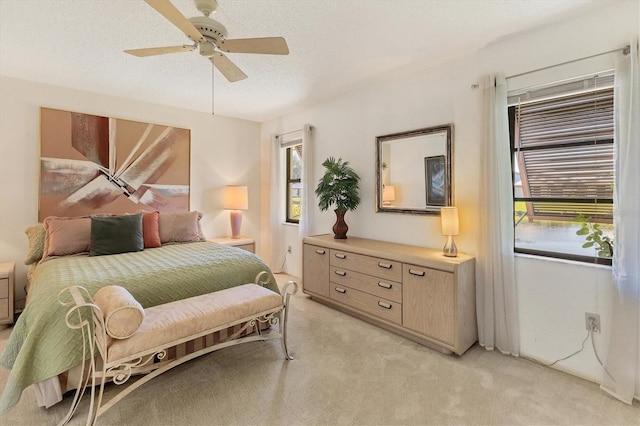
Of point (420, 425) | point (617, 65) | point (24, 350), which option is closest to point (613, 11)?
point (617, 65)

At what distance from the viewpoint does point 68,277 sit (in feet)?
7.00

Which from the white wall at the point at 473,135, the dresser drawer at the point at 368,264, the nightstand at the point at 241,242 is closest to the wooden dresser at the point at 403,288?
the dresser drawer at the point at 368,264

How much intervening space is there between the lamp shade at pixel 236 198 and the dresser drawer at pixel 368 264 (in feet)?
6.02

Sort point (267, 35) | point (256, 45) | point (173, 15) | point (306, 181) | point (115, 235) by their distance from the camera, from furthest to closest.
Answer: point (306, 181) < point (115, 235) < point (267, 35) < point (256, 45) < point (173, 15)

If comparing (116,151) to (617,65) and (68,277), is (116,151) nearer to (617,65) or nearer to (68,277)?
(68,277)

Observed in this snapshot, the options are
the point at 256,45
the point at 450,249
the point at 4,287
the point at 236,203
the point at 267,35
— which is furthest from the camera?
the point at 236,203

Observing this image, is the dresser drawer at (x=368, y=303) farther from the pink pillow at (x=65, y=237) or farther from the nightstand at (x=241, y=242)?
the pink pillow at (x=65, y=237)

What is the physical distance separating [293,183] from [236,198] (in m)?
0.93

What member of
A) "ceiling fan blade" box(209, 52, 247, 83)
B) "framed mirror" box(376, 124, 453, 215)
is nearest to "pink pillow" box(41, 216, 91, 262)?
"ceiling fan blade" box(209, 52, 247, 83)

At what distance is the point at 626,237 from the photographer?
1.87m

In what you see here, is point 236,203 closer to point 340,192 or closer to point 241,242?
point 241,242

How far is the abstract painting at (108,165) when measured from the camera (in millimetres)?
3352

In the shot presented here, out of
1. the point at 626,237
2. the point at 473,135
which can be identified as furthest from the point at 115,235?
the point at 626,237

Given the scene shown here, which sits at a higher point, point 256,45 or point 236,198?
point 256,45
